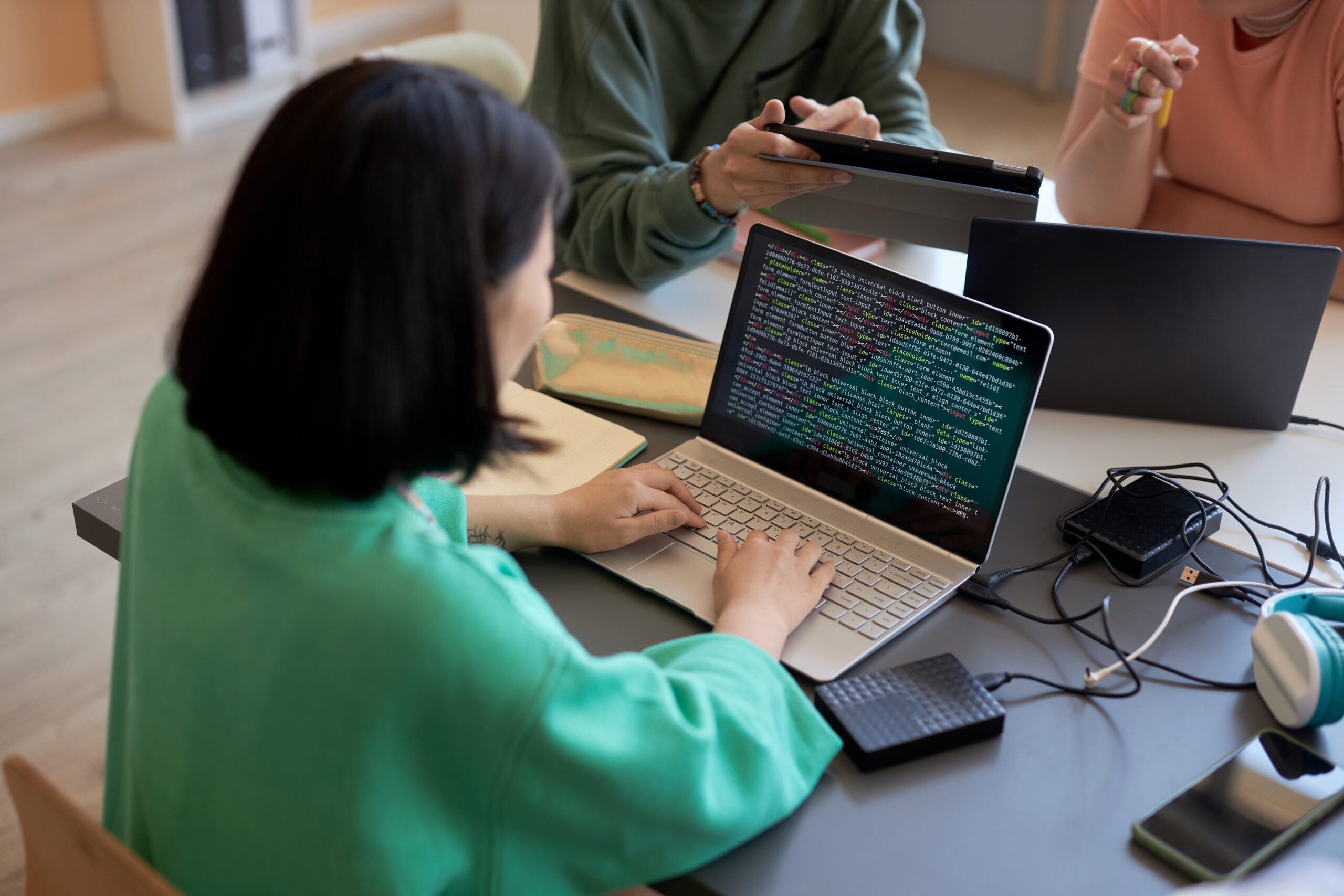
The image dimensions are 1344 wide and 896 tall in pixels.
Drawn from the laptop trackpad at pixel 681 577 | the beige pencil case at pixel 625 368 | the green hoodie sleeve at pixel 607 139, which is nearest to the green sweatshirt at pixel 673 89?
the green hoodie sleeve at pixel 607 139

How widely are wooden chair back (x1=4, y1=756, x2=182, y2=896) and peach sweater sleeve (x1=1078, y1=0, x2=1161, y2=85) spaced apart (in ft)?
4.74

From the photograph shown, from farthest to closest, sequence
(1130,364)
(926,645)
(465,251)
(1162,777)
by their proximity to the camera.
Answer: (1130,364) < (926,645) < (1162,777) < (465,251)

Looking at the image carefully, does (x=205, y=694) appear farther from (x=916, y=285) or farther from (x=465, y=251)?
(x=916, y=285)

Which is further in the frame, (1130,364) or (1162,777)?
(1130,364)

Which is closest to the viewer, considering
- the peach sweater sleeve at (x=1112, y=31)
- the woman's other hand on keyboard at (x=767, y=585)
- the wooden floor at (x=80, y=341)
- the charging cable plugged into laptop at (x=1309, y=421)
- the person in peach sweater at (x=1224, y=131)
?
the woman's other hand on keyboard at (x=767, y=585)

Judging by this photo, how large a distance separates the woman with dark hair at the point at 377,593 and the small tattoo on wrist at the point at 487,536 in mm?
240

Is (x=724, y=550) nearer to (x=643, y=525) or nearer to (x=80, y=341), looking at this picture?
(x=643, y=525)

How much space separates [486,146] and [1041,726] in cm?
55

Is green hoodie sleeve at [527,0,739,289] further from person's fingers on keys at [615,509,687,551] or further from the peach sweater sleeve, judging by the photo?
the peach sweater sleeve

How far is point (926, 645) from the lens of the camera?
0.89m

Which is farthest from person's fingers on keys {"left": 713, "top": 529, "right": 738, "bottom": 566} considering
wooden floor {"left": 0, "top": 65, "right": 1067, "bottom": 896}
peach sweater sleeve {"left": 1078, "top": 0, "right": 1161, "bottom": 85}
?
peach sweater sleeve {"left": 1078, "top": 0, "right": 1161, "bottom": 85}

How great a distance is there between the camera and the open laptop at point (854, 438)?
904 millimetres

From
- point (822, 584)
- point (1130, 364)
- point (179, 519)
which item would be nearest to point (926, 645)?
point (822, 584)

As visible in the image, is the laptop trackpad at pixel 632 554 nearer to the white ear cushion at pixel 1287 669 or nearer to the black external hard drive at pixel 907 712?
the black external hard drive at pixel 907 712
